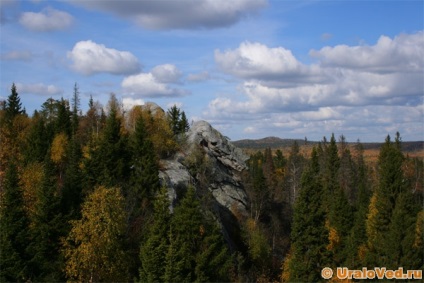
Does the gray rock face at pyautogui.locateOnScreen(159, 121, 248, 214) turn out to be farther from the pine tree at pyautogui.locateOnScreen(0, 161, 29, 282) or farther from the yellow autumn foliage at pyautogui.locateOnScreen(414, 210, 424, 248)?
the yellow autumn foliage at pyautogui.locateOnScreen(414, 210, 424, 248)

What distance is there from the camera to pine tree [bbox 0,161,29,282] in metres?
31.0

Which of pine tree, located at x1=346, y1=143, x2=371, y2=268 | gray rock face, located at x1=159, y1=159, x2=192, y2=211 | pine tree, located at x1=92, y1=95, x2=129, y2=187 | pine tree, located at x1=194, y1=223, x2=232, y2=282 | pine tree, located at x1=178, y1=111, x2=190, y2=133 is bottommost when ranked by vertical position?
pine tree, located at x1=346, y1=143, x2=371, y2=268

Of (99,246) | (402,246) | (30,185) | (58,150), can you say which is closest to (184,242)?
(99,246)

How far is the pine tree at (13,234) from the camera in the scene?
1222 inches

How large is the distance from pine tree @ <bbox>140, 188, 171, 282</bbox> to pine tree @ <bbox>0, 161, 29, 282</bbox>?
8364 mm

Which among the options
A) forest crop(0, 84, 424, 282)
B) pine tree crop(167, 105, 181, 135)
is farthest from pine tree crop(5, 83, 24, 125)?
A: pine tree crop(167, 105, 181, 135)

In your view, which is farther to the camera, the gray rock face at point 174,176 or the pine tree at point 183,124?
the pine tree at point 183,124

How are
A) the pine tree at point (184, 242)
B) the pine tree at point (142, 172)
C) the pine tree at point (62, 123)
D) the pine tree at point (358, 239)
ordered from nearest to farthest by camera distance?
the pine tree at point (184, 242) < the pine tree at point (142, 172) < the pine tree at point (358, 239) < the pine tree at point (62, 123)

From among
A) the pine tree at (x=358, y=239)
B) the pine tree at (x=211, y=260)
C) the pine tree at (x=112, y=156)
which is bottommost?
the pine tree at (x=358, y=239)

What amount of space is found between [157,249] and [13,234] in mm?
10699

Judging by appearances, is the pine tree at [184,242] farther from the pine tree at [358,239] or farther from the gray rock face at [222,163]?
the gray rock face at [222,163]

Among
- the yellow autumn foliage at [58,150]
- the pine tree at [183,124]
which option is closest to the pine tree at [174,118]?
the pine tree at [183,124]

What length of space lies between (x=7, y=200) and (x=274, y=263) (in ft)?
121

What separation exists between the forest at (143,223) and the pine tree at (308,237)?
0.29ft
